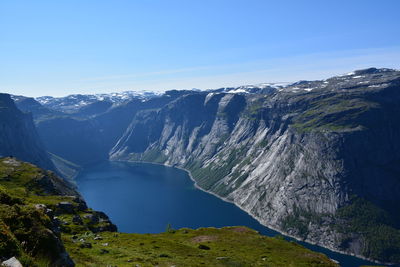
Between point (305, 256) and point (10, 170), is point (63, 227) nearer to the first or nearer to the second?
point (305, 256)

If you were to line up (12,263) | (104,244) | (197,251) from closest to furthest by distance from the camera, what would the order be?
(12,263)
(104,244)
(197,251)

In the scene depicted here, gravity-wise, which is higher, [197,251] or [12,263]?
[12,263]

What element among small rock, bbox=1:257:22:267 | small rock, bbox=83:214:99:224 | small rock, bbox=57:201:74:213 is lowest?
small rock, bbox=83:214:99:224

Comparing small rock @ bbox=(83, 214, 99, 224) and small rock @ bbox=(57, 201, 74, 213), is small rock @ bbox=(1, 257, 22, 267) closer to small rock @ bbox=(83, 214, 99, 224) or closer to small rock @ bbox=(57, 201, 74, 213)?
small rock @ bbox=(83, 214, 99, 224)

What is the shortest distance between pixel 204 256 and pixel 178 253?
13.3 feet

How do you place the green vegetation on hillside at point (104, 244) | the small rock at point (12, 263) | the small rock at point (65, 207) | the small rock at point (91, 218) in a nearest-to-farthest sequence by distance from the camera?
the small rock at point (12, 263)
the green vegetation on hillside at point (104, 244)
the small rock at point (91, 218)
the small rock at point (65, 207)

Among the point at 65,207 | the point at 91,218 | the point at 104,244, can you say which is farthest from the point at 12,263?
the point at 65,207

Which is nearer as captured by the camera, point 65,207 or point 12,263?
point 12,263

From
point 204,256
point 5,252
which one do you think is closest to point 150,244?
point 204,256

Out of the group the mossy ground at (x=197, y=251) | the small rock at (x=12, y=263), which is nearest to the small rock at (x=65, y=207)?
the mossy ground at (x=197, y=251)

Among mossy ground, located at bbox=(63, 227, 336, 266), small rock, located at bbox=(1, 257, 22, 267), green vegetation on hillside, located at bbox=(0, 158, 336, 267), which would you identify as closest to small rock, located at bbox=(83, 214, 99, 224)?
green vegetation on hillside, located at bbox=(0, 158, 336, 267)

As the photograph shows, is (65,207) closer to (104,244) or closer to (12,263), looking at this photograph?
(104,244)

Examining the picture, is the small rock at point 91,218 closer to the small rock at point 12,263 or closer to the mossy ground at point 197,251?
the mossy ground at point 197,251

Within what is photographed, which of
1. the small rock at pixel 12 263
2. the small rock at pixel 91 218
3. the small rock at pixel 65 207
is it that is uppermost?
the small rock at pixel 12 263
